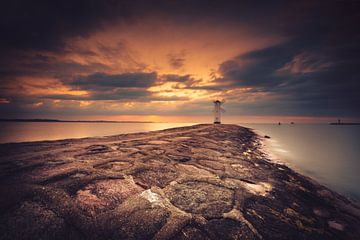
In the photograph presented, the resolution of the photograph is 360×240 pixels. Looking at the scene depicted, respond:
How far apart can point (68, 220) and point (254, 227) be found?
3408 mm

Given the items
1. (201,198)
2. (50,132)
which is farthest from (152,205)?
(50,132)

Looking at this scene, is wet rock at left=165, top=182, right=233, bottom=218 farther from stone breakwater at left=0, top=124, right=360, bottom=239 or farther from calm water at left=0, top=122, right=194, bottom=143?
calm water at left=0, top=122, right=194, bottom=143

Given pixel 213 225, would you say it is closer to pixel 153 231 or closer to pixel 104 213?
pixel 153 231

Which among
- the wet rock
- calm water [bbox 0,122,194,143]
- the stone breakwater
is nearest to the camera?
the stone breakwater

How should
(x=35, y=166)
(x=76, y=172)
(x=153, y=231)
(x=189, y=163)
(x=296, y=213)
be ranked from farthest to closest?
1. (x=189, y=163)
2. (x=35, y=166)
3. (x=76, y=172)
4. (x=296, y=213)
5. (x=153, y=231)

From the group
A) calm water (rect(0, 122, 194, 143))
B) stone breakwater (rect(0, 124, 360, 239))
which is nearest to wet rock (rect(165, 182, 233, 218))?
stone breakwater (rect(0, 124, 360, 239))

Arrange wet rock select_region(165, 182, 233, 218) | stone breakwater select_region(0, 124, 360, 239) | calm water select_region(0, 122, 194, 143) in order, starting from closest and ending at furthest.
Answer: stone breakwater select_region(0, 124, 360, 239) → wet rock select_region(165, 182, 233, 218) → calm water select_region(0, 122, 194, 143)

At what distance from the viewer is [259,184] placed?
580 cm

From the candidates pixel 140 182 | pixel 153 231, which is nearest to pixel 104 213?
pixel 153 231

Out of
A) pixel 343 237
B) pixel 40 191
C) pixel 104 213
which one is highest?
pixel 40 191

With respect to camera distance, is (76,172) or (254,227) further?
(76,172)

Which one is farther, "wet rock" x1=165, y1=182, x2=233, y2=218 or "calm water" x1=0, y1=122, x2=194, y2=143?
"calm water" x1=0, y1=122, x2=194, y2=143

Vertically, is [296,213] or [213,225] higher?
[213,225]

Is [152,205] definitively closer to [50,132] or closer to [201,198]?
[201,198]
